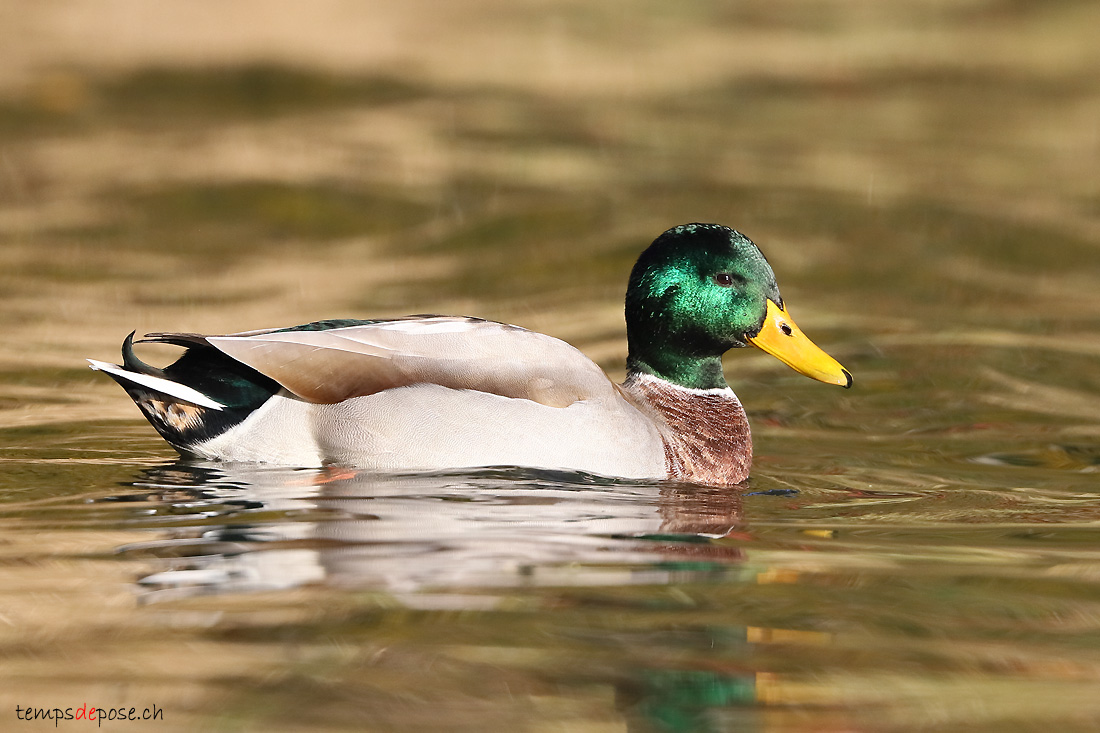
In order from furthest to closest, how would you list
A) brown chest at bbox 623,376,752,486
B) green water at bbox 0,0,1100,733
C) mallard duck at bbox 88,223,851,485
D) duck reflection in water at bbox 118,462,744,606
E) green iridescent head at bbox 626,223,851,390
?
green iridescent head at bbox 626,223,851,390 < brown chest at bbox 623,376,752,486 < mallard duck at bbox 88,223,851,485 < duck reflection in water at bbox 118,462,744,606 < green water at bbox 0,0,1100,733

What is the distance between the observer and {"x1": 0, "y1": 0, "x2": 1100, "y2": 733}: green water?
12.8 feet

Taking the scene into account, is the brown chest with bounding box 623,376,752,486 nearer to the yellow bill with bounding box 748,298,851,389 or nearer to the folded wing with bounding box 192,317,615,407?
the yellow bill with bounding box 748,298,851,389

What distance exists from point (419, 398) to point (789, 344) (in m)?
1.61

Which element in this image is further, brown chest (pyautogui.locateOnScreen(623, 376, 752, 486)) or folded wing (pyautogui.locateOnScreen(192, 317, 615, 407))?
brown chest (pyautogui.locateOnScreen(623, 376, 752, 486))

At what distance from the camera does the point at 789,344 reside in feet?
22.4

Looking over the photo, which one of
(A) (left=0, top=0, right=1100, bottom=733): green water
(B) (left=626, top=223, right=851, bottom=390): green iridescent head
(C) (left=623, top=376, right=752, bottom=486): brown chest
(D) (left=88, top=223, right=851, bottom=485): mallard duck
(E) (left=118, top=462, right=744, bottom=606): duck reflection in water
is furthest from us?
(B) (left=626, top=223, right=851, bottom=390): green iridescent head

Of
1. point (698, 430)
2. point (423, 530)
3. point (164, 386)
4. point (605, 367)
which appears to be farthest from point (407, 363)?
point (605, 367)

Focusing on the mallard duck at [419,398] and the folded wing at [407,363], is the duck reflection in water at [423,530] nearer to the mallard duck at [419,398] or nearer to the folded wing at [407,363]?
the mallard duck at [419,398]

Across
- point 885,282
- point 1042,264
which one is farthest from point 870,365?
point 1042,264

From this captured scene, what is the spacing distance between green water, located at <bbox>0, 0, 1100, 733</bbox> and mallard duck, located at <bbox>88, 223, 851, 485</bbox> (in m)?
0.14

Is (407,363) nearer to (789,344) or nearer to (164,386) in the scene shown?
(164,386)

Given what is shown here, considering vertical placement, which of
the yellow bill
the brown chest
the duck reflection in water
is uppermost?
the yellow bill

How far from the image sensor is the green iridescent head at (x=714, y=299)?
6734mm

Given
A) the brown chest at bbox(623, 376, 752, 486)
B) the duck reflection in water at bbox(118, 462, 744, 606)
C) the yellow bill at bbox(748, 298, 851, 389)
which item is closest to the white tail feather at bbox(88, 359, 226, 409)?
the duck reflection in water at bbox(118, 462, 744, 606)
